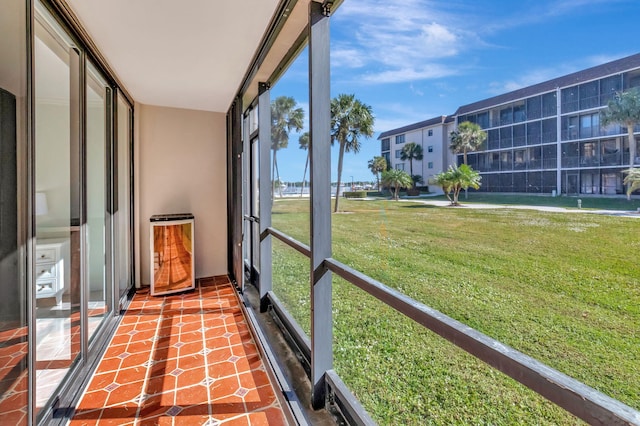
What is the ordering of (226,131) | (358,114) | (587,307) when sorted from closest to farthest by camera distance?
(587,307), (358,114), (226,131)

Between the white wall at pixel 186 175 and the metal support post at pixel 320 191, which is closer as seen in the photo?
the metal support post at pixel 320 191

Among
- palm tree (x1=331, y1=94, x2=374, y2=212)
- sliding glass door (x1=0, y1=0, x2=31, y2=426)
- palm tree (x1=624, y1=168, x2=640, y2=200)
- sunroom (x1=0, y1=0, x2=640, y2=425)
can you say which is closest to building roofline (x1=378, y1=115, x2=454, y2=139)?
palm tree (x1=331, y1=94, x2=374, y2=212)

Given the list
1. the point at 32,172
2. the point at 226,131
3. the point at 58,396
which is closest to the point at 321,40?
the point at 32,172

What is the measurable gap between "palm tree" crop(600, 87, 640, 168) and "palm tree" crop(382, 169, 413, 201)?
28.0 inches

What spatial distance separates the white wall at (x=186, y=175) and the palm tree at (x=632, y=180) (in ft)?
14.7

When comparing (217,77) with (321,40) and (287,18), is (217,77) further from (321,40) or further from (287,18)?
(321,40)

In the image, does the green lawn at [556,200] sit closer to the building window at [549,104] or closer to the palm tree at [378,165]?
the building window at [549,104]

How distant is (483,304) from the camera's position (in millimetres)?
1036

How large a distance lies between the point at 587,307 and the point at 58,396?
2.57 m

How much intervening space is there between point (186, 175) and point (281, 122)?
167cm

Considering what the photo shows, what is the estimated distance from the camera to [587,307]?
2.26 ft

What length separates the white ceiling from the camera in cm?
195

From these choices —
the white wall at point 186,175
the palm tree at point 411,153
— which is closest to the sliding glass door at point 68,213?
the white wall at point 186,175

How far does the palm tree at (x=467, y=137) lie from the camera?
965 millimetres
